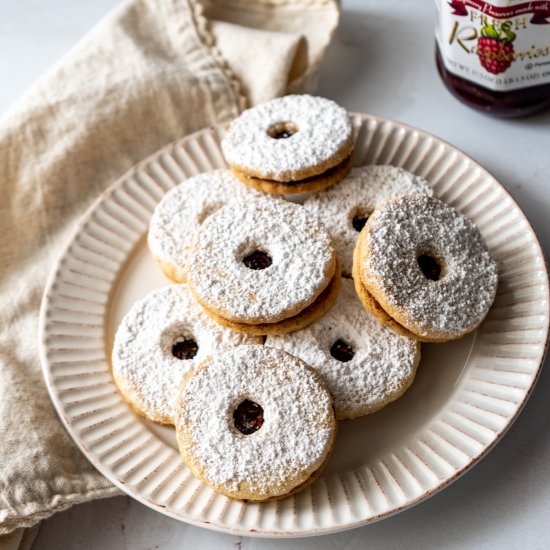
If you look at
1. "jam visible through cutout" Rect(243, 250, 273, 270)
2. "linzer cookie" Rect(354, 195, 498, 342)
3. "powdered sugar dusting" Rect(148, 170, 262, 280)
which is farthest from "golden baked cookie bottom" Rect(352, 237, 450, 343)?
"powdered sugar dusting" Rect(148, 170, 262, 280)

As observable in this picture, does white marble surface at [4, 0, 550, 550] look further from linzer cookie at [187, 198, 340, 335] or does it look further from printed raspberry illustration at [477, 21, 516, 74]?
linzer cookie at [187, 198, 340, 335]

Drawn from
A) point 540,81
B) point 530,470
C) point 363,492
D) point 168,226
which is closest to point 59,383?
point 168,226

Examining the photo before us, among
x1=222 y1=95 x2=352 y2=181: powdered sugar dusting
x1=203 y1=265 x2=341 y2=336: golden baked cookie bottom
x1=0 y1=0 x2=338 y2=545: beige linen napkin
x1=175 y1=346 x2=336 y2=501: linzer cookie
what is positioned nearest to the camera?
x1=175 y1=346 x2=336 y2=501: linzer cookie

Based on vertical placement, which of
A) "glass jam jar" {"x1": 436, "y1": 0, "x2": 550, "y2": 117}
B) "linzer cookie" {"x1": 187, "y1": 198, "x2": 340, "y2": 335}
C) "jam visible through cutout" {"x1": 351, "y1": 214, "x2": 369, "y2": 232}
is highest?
"glass jam jar" {"x1": 436, "y1": 0, "x2": 550, "y2": 117}

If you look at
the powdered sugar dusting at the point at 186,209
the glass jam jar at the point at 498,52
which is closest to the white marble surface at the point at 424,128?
the glass jam jar at the point at 498,52

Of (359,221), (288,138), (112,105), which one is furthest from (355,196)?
(112,105)

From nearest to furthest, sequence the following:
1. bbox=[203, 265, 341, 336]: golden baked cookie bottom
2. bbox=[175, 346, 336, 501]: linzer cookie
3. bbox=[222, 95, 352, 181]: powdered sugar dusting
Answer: bbox=[175, 346, 336, 501]: linzer cookie → bbox=[203, 265, 341, 336]: golden baked cookie bottom → bbox=[222, 95, 352, 181]: powdered sugar dusting

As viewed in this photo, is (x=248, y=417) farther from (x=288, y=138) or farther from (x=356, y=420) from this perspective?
(x=288, y=138)
